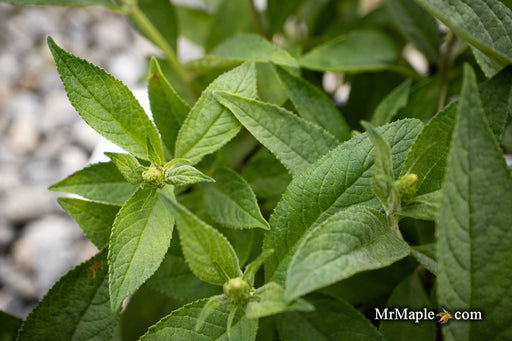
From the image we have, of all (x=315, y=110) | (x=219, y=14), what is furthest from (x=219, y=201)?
(x=219, y=14)

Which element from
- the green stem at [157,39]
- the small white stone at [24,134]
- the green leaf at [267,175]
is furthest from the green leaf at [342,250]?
the small white stone at [24,134]

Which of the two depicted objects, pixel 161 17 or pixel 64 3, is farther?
pixel 161 17

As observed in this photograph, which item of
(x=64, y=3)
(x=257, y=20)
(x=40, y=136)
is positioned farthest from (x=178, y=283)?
(x=40, y=136)

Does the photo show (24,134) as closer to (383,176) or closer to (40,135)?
(40,135)

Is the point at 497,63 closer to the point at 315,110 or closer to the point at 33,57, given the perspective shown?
the point at 315,110

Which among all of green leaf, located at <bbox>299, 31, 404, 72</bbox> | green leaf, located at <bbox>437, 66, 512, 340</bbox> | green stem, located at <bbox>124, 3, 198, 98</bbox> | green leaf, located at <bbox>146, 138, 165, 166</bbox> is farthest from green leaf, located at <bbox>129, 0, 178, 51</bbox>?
green leaf, located at <bbox>437, 66, 512, 340</bbox>

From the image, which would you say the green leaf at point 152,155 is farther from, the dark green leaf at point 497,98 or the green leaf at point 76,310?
the dark green leaf at point 497,98

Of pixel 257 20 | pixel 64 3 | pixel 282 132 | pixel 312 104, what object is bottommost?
pixel 282 132

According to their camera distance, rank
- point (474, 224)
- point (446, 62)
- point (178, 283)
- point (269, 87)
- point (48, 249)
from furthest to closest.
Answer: point (48, 249) → point (446, 62) → point (269, 87) → point (178, 283) → point (474, 224)
